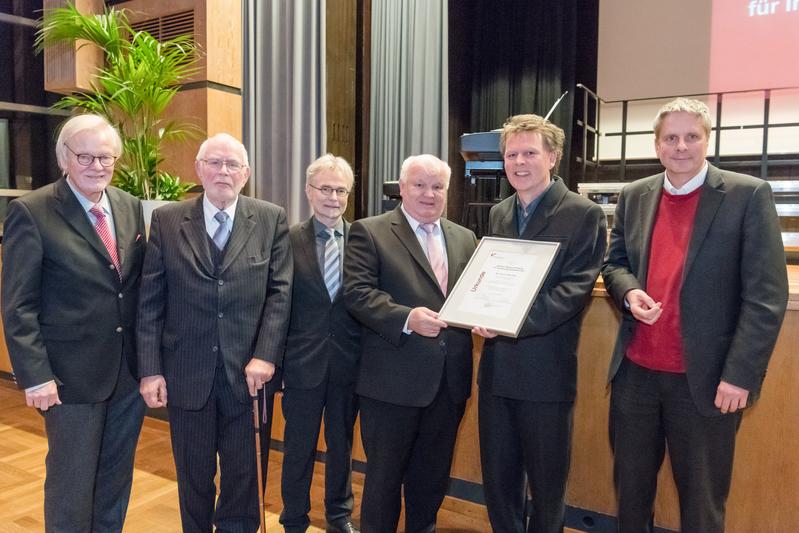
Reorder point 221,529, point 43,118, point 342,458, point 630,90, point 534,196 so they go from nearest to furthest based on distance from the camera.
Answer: point 534,196
point 221,529
point 342,458
point 43,118
point 630,90

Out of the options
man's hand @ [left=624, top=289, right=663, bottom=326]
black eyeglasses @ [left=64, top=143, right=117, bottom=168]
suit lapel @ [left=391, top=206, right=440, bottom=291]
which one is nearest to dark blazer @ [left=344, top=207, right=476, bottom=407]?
suit lapel @ [left=391, top=206, right=440, bottom=291]

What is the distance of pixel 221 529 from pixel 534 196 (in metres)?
1.49

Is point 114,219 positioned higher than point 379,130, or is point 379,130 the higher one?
point 379,130

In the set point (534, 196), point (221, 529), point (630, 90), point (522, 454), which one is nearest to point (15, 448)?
point (221, 529)

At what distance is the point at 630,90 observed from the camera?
628 cm

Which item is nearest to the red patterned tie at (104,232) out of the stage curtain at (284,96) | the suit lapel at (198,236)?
the suit lapel at (198,236)

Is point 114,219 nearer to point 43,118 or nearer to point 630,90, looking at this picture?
point 43,118

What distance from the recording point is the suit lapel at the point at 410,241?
1851mm

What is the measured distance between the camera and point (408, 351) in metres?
1.83

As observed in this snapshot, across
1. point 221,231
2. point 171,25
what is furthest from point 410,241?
point 171,25

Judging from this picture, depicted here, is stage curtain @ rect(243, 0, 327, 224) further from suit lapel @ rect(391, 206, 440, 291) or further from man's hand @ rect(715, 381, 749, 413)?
man's hand @ rect(715, 381, 749, 413)

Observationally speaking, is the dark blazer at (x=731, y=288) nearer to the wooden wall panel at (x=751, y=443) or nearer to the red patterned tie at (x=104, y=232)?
the wooden wall panel at (x=751, y=443)

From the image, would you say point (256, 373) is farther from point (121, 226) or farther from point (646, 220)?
point (646, 220)

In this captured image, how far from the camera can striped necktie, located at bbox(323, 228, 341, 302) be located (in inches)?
82.4
